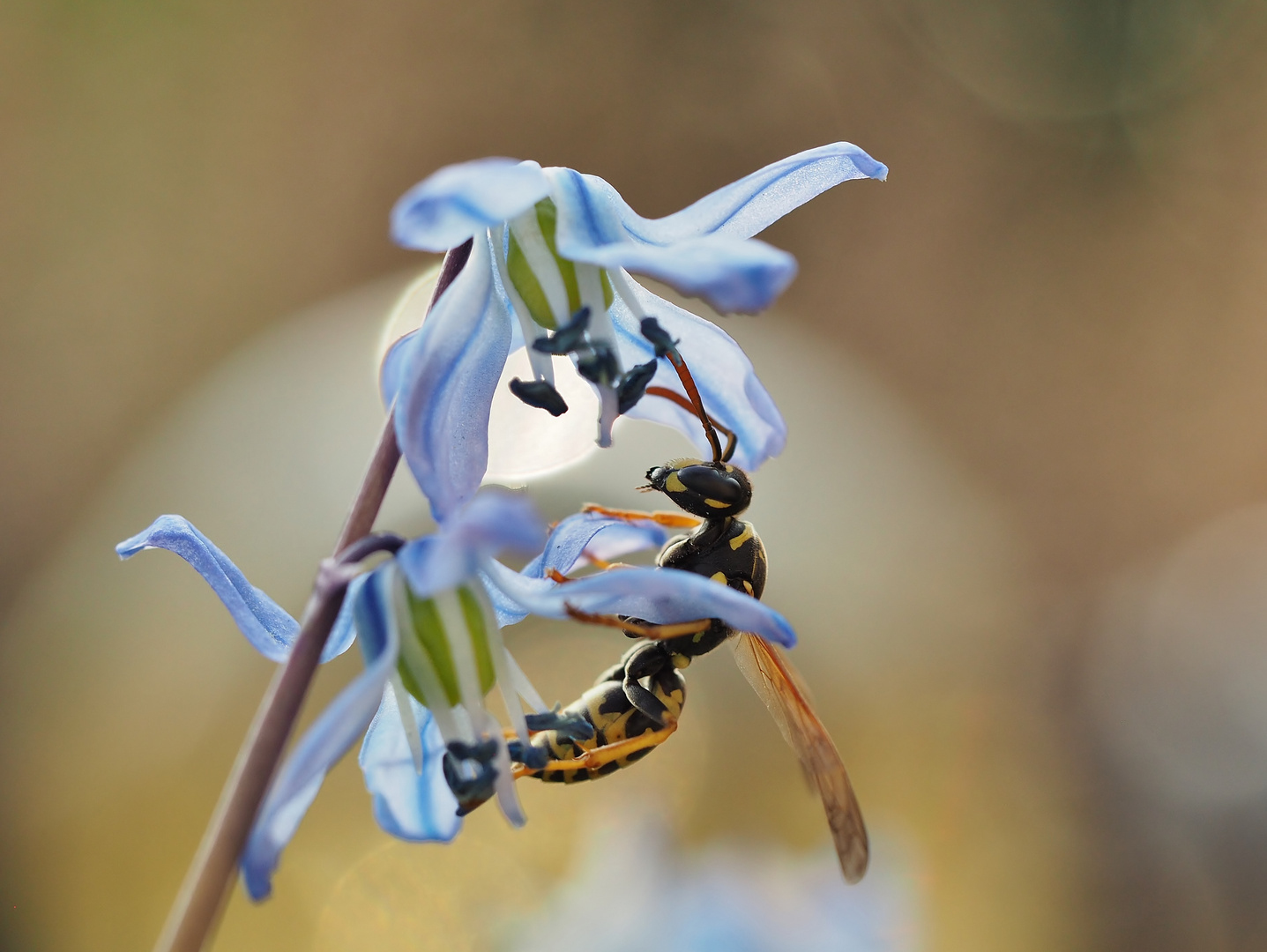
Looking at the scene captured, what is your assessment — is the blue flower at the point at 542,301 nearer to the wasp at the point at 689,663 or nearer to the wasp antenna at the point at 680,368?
the wasp antenna at the point at 680,368

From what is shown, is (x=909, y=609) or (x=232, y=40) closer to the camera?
(x=232, y=40)

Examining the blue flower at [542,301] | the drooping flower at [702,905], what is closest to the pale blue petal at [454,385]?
the blue flower at [542,301]

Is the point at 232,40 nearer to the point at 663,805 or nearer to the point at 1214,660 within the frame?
the point at 663,805

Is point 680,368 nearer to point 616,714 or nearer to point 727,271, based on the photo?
point 727,271

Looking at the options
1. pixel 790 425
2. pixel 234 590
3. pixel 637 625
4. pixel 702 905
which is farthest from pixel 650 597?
pixel 790 425

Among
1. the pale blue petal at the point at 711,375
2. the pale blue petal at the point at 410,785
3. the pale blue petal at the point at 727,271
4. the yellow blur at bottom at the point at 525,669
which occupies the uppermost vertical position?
the pale blue petal at the point at 727,271

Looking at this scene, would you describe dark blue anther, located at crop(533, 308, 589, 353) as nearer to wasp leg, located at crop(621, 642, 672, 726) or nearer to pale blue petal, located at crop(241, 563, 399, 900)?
pale blue petal, located at crop(241, 563, 399, 900)

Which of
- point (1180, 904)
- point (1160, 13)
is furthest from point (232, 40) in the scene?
point (1180, 904)

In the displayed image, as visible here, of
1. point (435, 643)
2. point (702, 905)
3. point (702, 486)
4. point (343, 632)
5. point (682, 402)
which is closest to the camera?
point (435, 643)
